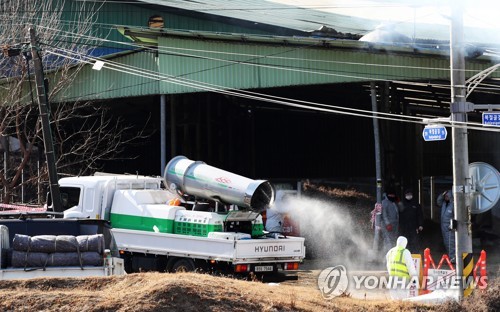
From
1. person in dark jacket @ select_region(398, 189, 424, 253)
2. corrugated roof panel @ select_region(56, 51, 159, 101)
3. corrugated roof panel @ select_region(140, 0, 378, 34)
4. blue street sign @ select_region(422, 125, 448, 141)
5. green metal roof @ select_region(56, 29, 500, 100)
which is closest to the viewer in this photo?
blue street sign @ select_region(422, 125, 448, 141)

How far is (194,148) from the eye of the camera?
121 ft

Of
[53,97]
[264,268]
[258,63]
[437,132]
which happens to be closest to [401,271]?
[437,132]

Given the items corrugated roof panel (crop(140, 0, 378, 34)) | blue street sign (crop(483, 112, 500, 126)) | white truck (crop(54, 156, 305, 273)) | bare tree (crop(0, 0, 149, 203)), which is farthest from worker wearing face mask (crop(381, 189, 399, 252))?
bare tree (crop(0, 0, 149, 203))

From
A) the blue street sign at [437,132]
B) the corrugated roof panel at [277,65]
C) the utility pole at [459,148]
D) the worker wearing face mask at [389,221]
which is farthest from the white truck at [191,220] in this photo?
the corrugated roof panel at [277,65]

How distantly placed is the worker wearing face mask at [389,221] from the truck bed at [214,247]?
5189 millimetres

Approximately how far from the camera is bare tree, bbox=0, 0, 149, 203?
3244 cm

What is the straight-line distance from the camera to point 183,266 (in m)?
19.9

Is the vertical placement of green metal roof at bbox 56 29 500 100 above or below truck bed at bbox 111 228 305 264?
above

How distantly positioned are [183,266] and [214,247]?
0.99m

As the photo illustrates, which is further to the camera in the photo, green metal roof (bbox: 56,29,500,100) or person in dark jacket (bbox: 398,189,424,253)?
green metal roof (bbox: 56,29,500,100)

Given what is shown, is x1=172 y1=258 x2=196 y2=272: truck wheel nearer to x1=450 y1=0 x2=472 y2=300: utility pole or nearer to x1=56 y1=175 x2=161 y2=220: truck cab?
x1=56 y1=175 x2=161 y2=220: truck cab

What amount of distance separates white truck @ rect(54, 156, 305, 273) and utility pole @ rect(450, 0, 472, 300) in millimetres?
4362

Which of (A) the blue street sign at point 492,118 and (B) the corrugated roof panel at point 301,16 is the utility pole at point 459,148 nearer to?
(A) the blue street sign at point 492,118

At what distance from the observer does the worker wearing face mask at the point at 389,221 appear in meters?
24.6
